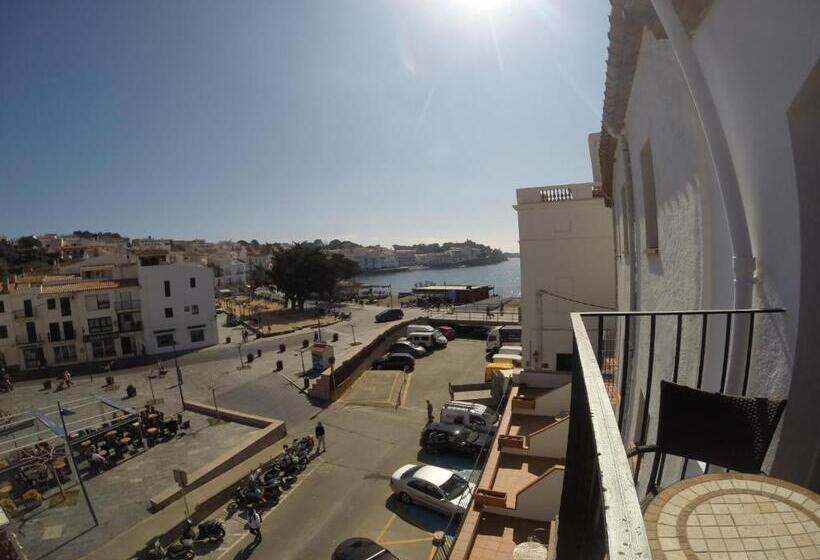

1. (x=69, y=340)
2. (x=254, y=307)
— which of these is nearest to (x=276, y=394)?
(x=69, y=340)

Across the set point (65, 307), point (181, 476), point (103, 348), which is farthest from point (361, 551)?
point (65, 307)

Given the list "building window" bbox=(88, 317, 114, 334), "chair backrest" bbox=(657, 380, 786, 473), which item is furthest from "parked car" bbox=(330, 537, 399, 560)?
"building window" bbox=(88, 317, 114, 334)

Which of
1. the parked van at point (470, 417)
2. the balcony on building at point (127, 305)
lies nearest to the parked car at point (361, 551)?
the parked van at point (470, 417)

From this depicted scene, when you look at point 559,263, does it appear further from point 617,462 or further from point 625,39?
point 617,462

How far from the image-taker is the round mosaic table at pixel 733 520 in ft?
4.60

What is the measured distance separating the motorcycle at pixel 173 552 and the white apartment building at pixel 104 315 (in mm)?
25623

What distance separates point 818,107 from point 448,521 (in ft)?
36.7

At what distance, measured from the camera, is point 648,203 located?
5766 millimetres

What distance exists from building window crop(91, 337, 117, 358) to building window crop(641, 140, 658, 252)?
117 ft

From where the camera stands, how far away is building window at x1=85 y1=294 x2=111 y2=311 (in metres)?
30.8

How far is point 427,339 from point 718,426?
2660 cm

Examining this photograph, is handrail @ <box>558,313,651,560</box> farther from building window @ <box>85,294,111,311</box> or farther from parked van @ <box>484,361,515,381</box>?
building window @ <box>85,294,111,311</box>

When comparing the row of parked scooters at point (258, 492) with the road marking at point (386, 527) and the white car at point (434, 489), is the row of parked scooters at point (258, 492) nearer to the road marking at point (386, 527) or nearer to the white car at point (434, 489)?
the road marking at point (386, 527)

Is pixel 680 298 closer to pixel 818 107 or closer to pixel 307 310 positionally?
pixel 818 107
